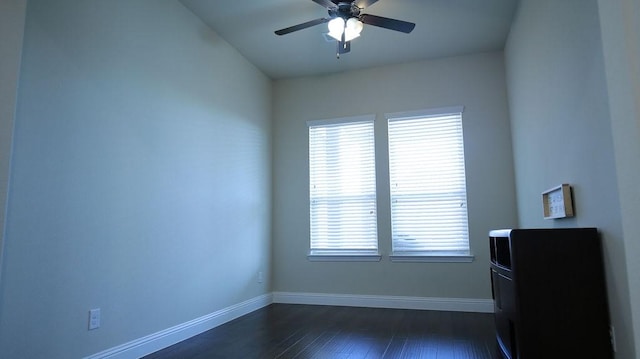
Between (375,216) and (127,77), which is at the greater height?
(127,77)

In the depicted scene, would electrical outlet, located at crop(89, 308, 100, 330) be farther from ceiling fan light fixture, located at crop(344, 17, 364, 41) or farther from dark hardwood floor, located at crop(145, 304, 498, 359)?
ceiling fan light fixture, located at crop(344, 17, 364, 41)

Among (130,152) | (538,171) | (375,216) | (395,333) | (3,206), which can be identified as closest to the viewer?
(3,206)

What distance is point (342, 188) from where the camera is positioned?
490 centimetres

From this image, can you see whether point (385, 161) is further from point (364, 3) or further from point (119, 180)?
point (119, 180)

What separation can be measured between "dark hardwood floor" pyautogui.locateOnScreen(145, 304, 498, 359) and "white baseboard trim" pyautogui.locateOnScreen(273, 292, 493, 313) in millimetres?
126

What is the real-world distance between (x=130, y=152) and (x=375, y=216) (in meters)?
2.77

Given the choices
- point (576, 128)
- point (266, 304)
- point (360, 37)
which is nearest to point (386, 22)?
point (360, 37)

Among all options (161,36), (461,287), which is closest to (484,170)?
(461,287)

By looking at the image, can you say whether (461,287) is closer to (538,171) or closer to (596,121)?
(538,171)

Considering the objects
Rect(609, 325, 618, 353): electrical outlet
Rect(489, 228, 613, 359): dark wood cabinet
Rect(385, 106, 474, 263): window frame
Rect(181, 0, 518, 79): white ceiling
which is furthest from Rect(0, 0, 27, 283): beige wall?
Rect(385, 106, 474, 263): window frame

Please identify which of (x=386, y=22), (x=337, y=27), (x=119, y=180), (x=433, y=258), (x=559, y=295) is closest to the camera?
(x=559, y=295)

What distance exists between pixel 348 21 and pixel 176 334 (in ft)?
9.37

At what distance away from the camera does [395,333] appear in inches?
134

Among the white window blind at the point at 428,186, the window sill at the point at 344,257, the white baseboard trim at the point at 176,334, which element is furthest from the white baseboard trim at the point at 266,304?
the white window blind at the point at 428,186
